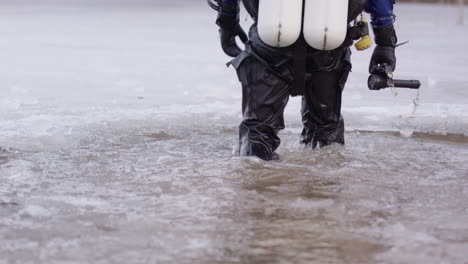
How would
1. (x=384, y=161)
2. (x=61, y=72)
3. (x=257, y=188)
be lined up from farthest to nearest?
1. (x=61, y=72)
2. (x=384, y=161)
3. (x=257, y=188)

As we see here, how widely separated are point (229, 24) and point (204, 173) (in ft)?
2.53

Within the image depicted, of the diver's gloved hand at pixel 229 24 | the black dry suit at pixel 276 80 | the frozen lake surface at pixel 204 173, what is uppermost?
the diver's gloved hand at pixel 229 24

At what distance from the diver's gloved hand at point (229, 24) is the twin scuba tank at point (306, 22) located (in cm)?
45

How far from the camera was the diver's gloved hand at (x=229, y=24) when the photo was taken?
3.38 meters

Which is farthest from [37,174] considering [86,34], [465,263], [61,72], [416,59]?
[86,34]

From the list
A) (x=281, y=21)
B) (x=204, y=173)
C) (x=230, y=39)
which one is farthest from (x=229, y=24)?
(x=204, y=173)

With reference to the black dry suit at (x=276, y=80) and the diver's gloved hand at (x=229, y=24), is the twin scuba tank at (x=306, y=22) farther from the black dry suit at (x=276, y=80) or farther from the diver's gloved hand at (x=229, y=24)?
the diver's gloved hand at (x=229, y=24)

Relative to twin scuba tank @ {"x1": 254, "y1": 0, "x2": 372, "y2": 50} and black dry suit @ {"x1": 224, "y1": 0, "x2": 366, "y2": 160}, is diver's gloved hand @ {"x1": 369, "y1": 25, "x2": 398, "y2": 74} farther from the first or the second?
twin scuba tank @ {"x1": 254, "y1": 0, "x2": 372, "y2": 50}

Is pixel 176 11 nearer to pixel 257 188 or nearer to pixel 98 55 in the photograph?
pixel 98 55

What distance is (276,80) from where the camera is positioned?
3.12m

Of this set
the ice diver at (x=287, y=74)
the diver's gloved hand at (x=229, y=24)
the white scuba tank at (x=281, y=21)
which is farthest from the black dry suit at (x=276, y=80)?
the diver's gloved hand at (x=229, y=24)

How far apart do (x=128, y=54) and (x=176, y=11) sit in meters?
5.42

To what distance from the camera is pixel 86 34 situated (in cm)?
816

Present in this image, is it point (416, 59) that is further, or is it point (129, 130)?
point (416, 59)
